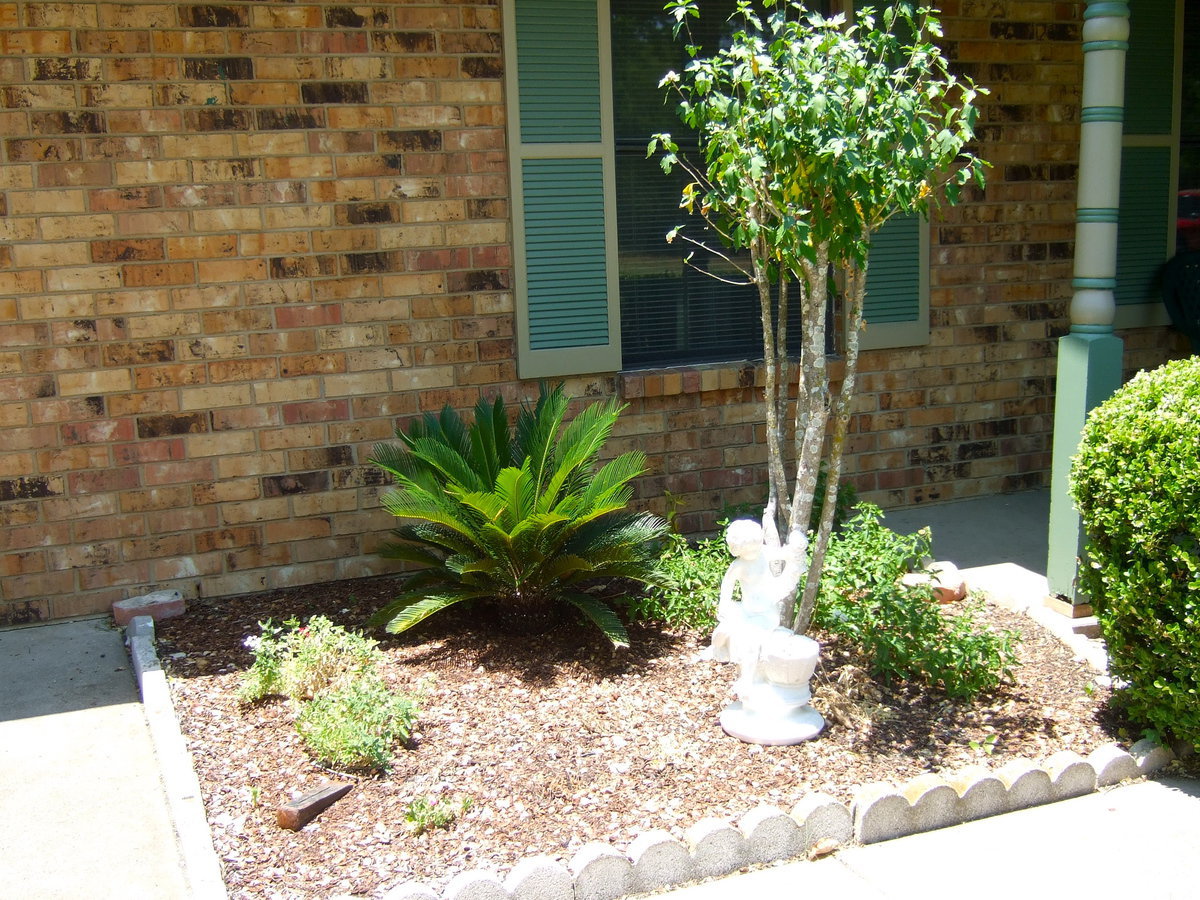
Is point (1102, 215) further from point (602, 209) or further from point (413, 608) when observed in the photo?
point (413, 608)

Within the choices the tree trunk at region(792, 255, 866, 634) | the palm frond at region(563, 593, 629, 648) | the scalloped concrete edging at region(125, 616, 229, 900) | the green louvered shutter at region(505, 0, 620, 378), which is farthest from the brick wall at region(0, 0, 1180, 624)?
the tree trunk at region(792, 255, 866, 634)

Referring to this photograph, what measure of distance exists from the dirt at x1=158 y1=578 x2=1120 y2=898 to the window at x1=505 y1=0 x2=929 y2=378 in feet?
5.81

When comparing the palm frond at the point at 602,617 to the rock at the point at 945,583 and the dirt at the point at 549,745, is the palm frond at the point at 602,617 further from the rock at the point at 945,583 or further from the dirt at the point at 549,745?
the rock at the point at 945,583

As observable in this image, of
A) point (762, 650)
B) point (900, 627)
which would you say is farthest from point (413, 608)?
point (900, 627)

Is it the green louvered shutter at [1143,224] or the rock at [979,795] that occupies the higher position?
the green louvered shutter at [1143,224]

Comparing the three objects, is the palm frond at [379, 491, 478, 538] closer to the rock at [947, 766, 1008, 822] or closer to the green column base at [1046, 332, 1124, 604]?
the rock at [947, 766, 1008, 822]

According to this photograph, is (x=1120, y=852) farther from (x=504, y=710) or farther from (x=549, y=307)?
(x=549, y=307)

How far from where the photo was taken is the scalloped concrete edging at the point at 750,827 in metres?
3.26

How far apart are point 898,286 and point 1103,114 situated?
1.79 metres

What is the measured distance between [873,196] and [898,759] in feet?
6.42

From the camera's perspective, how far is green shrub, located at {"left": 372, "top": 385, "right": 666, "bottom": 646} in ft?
15.3

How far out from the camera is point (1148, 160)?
7156 mm

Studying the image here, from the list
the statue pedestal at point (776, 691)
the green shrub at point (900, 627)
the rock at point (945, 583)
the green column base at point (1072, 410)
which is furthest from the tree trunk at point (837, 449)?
the green column base at point (1072, 410)

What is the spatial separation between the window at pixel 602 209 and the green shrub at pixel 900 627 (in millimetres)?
1820
